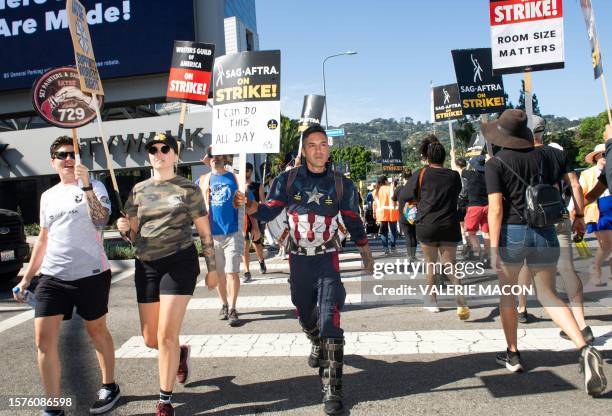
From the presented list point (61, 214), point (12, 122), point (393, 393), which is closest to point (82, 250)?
point (61, 214)

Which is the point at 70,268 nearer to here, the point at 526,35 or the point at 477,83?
the point at 526,35

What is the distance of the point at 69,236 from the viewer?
3434 millimetres

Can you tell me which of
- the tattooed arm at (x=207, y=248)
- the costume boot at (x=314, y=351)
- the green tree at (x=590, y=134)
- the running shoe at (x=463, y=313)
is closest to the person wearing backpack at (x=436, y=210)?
the running shoe at (x=463, y=313)

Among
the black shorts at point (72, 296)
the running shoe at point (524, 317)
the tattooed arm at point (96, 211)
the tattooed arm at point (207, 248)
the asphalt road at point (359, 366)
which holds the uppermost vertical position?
the tattooed arm at point (96, 211)

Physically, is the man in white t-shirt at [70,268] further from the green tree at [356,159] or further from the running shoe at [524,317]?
the green tree at [356,159]

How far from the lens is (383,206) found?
11016mm

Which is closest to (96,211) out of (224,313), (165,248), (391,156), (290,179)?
(165,248)

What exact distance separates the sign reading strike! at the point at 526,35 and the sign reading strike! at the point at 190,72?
4.19 meters

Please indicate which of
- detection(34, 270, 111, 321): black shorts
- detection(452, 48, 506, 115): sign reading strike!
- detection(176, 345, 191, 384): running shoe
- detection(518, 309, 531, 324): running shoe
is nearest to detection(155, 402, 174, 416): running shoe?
detection(176, 345, 191, 384): running shoe

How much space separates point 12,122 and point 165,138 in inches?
1090

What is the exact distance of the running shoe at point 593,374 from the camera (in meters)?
3.18

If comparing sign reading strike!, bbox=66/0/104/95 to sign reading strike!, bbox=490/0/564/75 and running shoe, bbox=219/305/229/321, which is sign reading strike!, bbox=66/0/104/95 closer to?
running shoe, bbox=219/305/229/321

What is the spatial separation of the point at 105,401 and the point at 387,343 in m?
2.50

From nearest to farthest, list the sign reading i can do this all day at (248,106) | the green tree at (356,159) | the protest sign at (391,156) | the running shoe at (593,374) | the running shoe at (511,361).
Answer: the running shoe at (593,374) → the running shoe at (511,361) → the sign reading i can do this all day at (248,106) → the protest sign at (391,156) → the green tree at (356,159)
